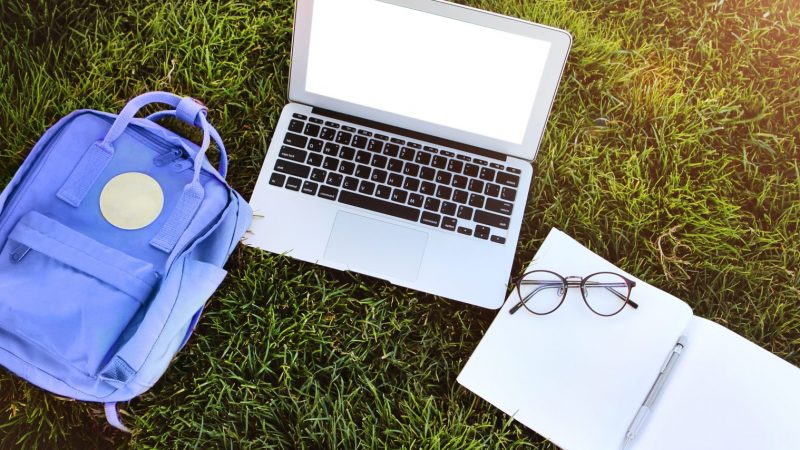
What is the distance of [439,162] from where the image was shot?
58.7 inches

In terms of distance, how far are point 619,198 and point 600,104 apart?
0.26m

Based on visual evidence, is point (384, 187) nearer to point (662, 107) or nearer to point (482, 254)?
point (482, 254)

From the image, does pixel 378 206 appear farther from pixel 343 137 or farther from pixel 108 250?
pixel 108 250

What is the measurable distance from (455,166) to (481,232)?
16 cm

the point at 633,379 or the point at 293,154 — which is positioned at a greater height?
the point at 293,154

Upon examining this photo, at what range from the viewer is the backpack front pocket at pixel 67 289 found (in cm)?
119

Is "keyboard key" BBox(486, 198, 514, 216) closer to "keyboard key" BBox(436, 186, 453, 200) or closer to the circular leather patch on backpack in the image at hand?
"keyboard key" BBox(436, 186, 453, 200)

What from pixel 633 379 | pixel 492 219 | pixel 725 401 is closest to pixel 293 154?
pixel 492 219

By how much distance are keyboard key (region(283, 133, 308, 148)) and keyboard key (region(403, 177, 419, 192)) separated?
0.25 metres

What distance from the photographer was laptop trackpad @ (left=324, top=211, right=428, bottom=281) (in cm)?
144

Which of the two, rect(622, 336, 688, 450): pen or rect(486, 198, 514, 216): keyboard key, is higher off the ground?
rect(486, 198, 514, 216): keyboard key

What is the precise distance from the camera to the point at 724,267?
155 centimetres

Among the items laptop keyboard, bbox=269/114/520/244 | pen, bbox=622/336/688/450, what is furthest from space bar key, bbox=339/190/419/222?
pen, bbox=622/336/688/450

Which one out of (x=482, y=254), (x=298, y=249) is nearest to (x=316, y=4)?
(x=298, y=249)
